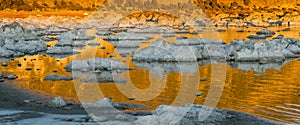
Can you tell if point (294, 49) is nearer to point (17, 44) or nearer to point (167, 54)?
point (167, 54)

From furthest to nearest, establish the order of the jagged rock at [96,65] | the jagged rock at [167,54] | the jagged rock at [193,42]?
the jagged rock at [193,42]
the jagged rock at [167,54]
the jagged rock at [96,65]

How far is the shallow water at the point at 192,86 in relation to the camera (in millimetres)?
10570

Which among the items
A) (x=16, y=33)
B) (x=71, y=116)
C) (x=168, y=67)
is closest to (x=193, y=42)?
(x=168, y=67)

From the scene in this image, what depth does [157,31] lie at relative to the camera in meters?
35.4

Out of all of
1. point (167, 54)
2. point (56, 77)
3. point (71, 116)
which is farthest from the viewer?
point (167, 54)

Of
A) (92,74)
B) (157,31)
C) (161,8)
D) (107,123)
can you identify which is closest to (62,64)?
(92,74)

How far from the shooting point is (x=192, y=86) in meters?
12.8

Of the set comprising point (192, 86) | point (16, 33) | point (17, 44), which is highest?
point (16, 33)

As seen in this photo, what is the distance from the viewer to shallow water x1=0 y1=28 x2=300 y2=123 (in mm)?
10570

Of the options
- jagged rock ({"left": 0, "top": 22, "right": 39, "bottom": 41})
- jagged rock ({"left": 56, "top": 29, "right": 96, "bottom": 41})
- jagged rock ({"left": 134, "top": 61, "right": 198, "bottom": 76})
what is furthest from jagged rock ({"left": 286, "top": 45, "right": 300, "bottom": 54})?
jagged rock ({"left": 0, "top": 22, "right": 39, "bottom": 41})

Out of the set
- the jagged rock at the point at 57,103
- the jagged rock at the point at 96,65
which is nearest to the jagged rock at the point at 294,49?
the jagged rock at the point at 96,65

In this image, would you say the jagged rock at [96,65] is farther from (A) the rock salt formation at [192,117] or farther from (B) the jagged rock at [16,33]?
(B) the jagged rock at [16,33]

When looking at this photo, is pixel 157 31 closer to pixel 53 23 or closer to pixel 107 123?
pixel 53 23

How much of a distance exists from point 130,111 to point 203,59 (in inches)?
364
